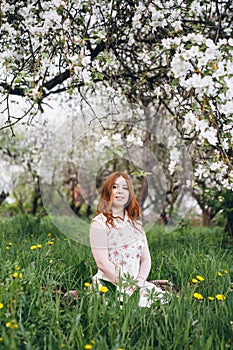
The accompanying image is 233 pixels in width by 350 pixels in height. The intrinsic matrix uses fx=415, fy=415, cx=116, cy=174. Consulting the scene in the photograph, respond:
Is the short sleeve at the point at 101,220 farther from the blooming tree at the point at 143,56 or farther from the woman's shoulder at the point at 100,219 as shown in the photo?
the blooming tree at the point at 143,56

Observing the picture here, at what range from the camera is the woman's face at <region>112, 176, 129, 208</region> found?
2426 millimetres

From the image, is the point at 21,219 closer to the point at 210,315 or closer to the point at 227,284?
the point at 227,284

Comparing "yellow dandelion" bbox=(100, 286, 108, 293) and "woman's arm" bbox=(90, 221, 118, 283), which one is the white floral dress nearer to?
"woman's arm" bbox=(90, 221, 118, 283)

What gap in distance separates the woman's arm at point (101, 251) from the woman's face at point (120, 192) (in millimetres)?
173

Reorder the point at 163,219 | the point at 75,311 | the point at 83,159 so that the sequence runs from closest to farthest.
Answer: the point at 75,311 → the point at 163,219 → the point at 83,159

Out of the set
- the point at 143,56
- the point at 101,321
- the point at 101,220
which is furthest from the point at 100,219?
the point at 143,56

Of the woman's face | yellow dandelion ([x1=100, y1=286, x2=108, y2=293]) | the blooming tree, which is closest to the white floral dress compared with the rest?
the woman's face

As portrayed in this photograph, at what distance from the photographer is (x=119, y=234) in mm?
2430

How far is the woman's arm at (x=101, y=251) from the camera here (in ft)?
7.50

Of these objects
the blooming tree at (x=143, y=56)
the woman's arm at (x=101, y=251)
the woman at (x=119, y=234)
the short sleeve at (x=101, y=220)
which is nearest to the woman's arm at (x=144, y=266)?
the woman at (x=119, y=234)

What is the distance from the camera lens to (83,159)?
7695 millimetres

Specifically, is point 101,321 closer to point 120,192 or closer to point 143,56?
point 120,192

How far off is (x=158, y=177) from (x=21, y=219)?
218 cm

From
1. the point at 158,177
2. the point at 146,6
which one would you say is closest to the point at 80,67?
the point at 146,6
